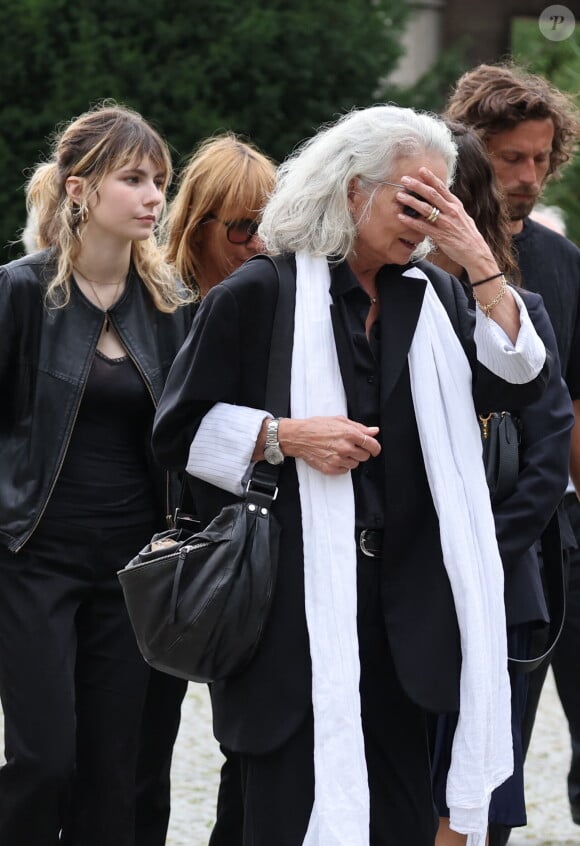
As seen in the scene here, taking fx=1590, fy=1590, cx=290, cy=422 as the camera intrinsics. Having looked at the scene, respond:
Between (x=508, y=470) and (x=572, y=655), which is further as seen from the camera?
(x=572, y=655)

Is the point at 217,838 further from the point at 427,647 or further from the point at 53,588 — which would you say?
Result: the point at 427,647

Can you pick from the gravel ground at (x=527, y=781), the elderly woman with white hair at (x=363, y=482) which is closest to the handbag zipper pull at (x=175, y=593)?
the elderly woman with white hair at (x=363, y=482)

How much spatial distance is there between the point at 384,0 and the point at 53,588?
25.1ft

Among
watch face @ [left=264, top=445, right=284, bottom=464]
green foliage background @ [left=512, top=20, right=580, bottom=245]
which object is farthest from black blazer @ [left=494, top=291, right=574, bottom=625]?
green foliage background @ [left=512, top=20, right=580, bottom=245]

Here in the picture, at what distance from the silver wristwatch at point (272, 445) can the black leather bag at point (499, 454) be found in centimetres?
67

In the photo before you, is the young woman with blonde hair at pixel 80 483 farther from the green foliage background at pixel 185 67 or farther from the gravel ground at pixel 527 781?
the green foliage background at pixel 185 67

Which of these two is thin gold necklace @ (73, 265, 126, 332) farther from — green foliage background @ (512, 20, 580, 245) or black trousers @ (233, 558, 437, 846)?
green foliage background @ (512, 20, 580, 245)

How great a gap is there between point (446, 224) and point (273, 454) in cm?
59

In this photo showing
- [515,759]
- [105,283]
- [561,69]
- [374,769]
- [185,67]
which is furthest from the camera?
[561,69]

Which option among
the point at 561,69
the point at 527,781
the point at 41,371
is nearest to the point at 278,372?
the point at 41,371

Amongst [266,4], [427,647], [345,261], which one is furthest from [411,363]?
[266,4]

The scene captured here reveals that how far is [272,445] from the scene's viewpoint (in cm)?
321

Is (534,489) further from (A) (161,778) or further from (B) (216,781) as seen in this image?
(B) (216,781)

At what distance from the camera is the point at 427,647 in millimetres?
3268
